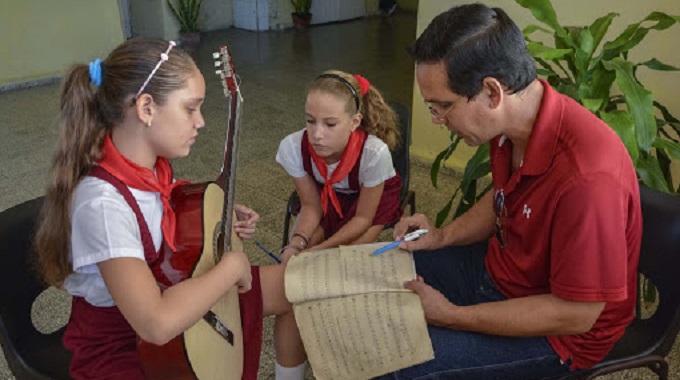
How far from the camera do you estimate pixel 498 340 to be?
1128 mm

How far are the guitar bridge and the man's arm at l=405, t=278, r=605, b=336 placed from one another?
0.37m

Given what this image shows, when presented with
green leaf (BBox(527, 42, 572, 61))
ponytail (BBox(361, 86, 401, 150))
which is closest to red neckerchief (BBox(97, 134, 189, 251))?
ponytail (BBox(361, 86, 401, 150))

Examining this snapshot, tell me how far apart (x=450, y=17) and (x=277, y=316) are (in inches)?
30.1

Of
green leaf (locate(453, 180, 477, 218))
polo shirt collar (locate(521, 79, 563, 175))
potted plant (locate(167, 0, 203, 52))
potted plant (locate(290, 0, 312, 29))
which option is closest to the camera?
polo shirt collar (locate(521, 79, 563, 175))

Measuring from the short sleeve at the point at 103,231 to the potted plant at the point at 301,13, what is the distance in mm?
→ 6213

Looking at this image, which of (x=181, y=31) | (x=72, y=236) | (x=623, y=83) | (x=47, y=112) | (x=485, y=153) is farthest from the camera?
(x=181, y=31)

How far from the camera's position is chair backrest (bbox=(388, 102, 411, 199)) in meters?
1.91

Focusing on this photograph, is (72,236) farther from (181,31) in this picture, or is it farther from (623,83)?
(181,31)

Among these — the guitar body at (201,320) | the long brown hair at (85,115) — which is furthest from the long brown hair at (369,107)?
the long brown hair at (85,115)

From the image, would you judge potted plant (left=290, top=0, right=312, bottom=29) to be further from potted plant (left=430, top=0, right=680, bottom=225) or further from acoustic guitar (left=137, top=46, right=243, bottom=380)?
acoustic guitar (left=137, top=46, right=243, bottom=380)

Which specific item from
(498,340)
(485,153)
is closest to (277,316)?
(498,340)

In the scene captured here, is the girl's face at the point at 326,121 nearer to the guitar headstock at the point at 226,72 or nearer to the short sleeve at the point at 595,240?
the guitar headstock at the point at 226,72

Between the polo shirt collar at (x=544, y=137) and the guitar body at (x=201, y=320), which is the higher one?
the polo shirt collar at (x=544, y=137)

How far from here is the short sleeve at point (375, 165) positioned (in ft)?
5.57
